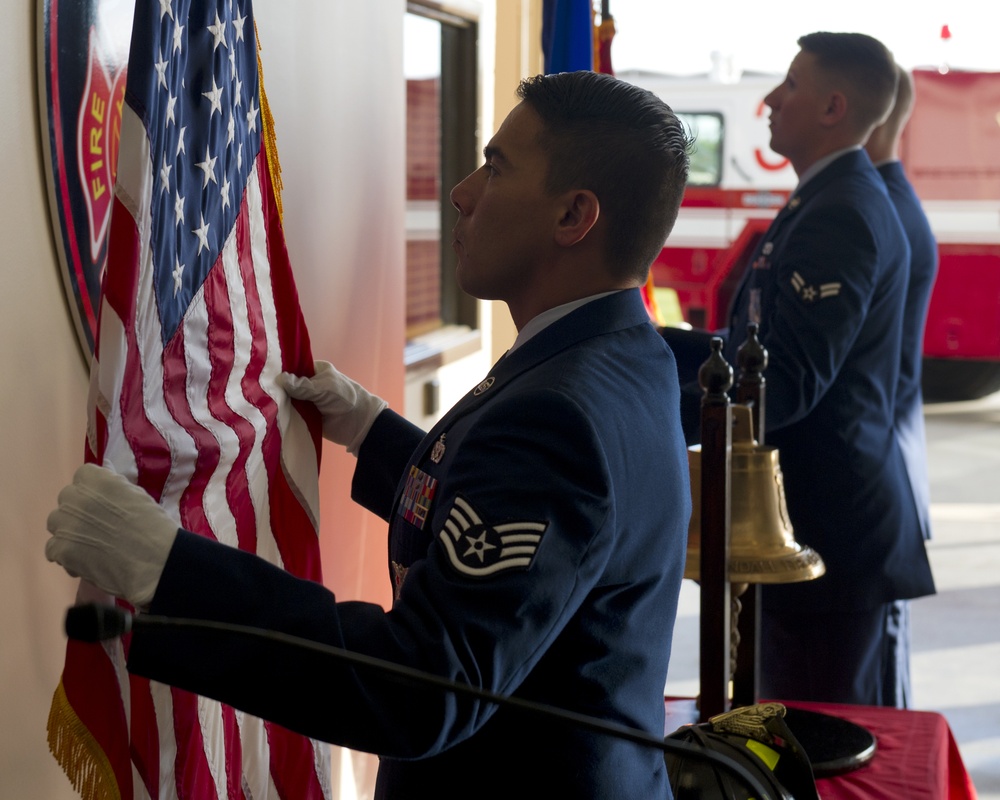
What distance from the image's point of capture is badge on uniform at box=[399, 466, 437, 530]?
47.0 inches

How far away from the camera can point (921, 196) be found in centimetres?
891

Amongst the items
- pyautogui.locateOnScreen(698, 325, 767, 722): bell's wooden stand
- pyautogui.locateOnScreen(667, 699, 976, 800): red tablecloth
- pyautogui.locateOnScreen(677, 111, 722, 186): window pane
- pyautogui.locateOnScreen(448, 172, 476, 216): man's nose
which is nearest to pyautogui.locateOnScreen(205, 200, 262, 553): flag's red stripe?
pyautogui.locateOnScreen(448, 172, 476, 216): man's nose

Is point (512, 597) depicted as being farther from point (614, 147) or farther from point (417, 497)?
point (614, 147)

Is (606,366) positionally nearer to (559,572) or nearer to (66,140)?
(559,572)

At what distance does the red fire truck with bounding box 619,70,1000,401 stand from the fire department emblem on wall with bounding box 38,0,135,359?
300 inches

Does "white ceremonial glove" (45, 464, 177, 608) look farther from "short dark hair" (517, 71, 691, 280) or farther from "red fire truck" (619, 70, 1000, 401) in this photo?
"red fire truck" (619, 70, 1000, 401)

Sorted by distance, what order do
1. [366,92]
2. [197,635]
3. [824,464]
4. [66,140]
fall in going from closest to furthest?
[197,635], [66,140], [366,92], [824,464]

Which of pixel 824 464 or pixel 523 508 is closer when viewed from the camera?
pixel 523 508

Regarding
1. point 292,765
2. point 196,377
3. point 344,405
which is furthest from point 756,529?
point 196,377

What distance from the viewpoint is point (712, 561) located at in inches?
68.4

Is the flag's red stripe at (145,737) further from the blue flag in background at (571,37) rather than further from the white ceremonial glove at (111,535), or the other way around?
the blue flag in background at (571,37)

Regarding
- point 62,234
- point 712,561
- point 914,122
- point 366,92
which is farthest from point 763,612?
point 914,122

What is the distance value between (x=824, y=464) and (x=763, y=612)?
0.36 metres

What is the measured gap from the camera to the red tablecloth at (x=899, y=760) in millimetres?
1806
